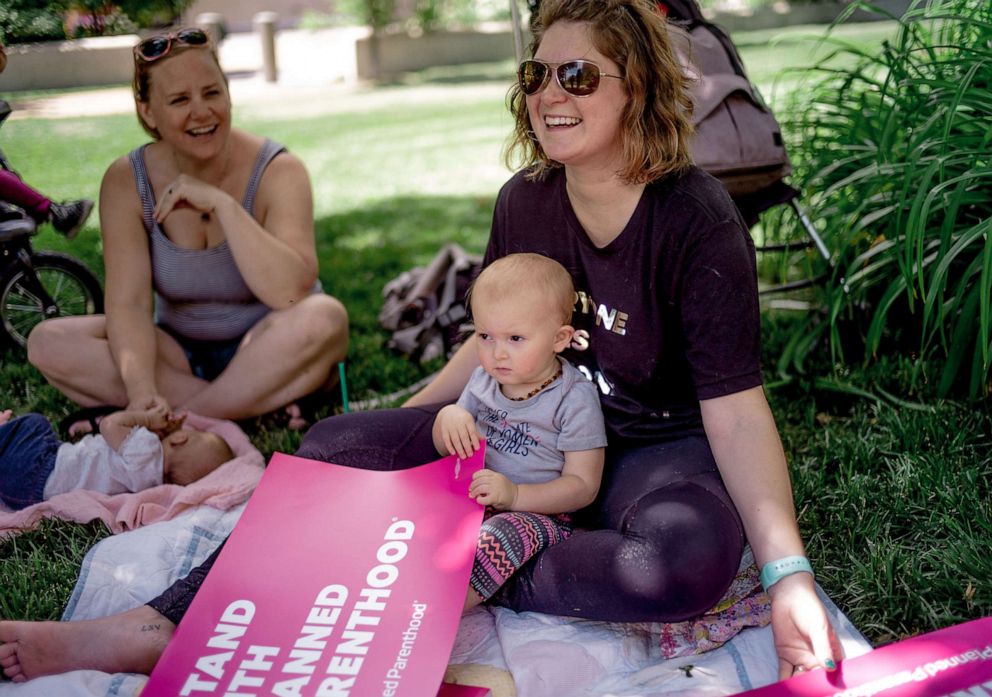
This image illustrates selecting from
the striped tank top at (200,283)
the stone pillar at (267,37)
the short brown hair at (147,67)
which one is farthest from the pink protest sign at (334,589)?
the stone pillar at (267,37)

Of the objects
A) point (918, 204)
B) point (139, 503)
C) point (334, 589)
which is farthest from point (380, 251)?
point (334, 589)

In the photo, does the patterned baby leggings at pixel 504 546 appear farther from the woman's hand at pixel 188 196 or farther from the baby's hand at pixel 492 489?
the woman's hand at pixel 188 196

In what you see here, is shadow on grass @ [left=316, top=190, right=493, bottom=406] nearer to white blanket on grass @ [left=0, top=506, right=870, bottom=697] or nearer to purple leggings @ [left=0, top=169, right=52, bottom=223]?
purple leggings @ [left=0, top=169, right=52, bottom=223]

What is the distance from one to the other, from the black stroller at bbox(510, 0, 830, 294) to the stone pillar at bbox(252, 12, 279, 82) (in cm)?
1428

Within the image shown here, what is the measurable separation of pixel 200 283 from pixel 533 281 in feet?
4.62

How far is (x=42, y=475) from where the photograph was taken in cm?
260

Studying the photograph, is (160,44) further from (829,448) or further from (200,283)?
(829,448)

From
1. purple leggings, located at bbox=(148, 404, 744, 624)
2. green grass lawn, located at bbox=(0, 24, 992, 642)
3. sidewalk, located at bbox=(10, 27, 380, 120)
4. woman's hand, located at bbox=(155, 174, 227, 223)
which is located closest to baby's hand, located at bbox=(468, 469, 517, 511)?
purple leggings, located at bbox=(148, 404, 744, 624)

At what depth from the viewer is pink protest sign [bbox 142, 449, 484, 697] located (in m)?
1.67

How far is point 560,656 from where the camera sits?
1914 millimetres

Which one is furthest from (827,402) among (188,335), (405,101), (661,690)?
(405,101)

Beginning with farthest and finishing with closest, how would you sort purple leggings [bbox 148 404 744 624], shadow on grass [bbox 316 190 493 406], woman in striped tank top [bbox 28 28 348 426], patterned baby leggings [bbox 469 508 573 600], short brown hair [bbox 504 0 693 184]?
1. shadow on grass [bbox 316 190 493 406]
2. woman in striped tank top [bbox 28 28 348 426]
3. short brown hair [bbox 504 0 693 184]
4. patterned baby leggings [bbox 469 508 573 600]
5. purple leggings [bbox 148 404 744 624]

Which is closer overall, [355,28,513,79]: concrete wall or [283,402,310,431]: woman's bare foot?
[283,402,310,431]: woman's bare foot

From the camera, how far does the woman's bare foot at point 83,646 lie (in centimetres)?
186
